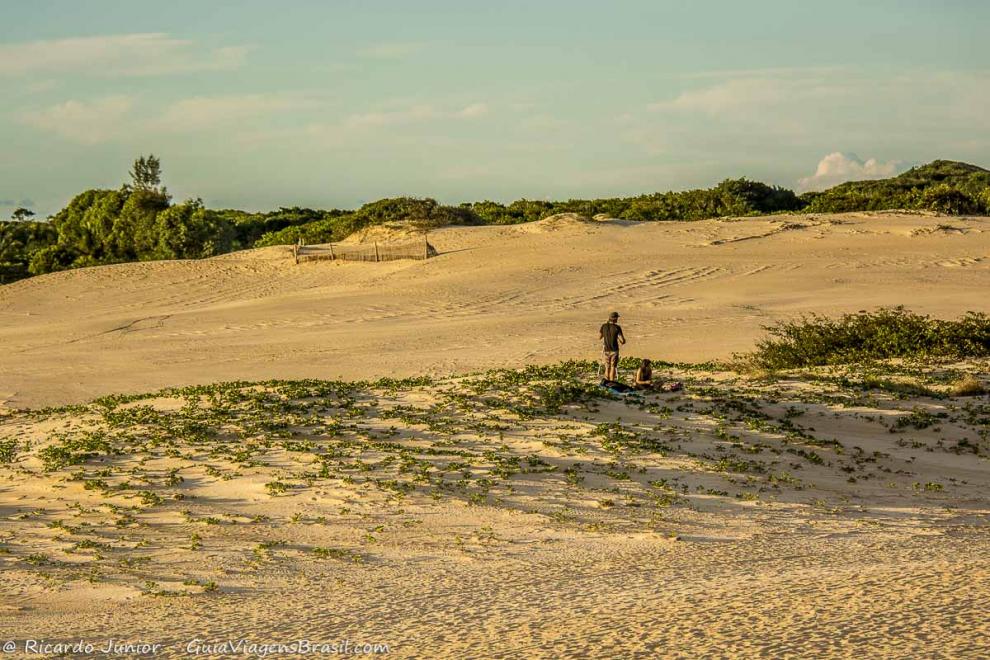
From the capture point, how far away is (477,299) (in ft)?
108

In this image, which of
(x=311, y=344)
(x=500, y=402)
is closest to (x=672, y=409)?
(x=500, y=402)

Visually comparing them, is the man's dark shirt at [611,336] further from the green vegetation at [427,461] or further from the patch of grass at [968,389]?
the patch of grass at [968,389]

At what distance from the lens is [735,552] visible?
9.84 metres

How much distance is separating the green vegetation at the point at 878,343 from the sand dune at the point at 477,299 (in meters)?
3.26

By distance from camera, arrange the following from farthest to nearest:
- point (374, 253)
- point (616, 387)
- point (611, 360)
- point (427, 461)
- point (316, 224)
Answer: point (316, 224), point (374, 253), point (611, 360), point (616, 387), point (427, 461)

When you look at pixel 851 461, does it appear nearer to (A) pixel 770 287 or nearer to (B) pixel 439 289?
(A) pixel 770 287

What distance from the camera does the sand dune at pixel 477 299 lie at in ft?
80.4

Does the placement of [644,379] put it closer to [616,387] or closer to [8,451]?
[616,387]

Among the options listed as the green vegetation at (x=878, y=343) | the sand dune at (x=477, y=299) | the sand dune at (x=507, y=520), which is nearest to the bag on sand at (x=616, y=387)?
the sand dune at (x=507, y=520)

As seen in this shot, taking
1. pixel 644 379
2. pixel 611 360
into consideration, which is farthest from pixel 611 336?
pixel 644 379

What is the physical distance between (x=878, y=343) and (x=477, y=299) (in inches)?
590

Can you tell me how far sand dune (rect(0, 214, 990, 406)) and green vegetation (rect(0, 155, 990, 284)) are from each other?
5.49 m

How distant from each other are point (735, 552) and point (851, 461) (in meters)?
3.94

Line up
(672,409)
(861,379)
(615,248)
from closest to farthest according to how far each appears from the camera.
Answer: (672,409)
(861,379)
(615,248)
